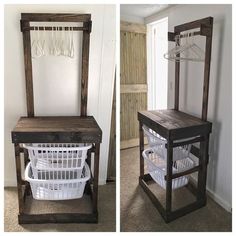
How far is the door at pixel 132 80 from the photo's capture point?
2535 millimetres

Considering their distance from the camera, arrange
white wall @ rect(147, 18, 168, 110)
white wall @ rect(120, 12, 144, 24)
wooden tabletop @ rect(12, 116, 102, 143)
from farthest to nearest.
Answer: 1. white wall @ rect(147, 18, 168, 110)
2. white wall @ rect(120, 12, 144, 24)
3. wooden tabletop @ rect(12, 116, 102, 143)

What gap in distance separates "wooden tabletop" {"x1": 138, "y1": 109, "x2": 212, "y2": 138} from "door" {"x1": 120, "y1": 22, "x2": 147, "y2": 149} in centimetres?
74

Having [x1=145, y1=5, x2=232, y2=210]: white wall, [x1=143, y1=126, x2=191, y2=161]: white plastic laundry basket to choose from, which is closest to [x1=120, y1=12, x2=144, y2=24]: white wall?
[x1=145, y1=5, x2=232, y2=210]: white wall

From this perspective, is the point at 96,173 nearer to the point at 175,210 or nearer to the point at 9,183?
the point at 175,210

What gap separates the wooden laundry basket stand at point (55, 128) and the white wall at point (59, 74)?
0.07 meters

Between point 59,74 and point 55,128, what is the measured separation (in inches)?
19.8

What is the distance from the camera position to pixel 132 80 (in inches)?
105

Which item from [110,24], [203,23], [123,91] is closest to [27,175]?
[110,24]

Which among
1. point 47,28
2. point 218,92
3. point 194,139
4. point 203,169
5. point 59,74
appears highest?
point 47,28

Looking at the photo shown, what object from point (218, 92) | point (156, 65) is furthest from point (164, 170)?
point (156, 65)

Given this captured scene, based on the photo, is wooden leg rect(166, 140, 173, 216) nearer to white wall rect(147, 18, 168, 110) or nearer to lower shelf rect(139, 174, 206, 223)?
lower shelf rect(139, 174, 206, 223)

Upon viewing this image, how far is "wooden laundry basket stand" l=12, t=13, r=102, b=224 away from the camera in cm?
150

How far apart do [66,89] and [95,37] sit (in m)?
0.46

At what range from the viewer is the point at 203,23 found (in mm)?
1627
